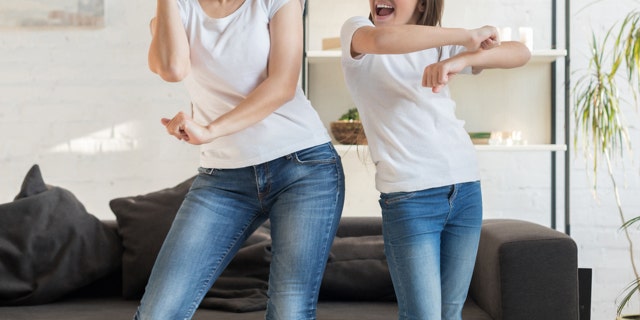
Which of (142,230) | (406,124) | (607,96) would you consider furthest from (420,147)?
(607,96)

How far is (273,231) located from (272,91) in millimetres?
293

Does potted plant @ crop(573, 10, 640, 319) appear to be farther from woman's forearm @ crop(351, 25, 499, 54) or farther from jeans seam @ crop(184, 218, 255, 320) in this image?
jeans seam @ crop(184, 218, 255, 320)

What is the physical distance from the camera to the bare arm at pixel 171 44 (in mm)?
1697

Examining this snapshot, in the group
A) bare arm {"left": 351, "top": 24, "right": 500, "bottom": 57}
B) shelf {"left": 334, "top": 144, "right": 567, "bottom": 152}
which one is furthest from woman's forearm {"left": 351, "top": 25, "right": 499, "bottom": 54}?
shelf {"left": 334, "top": 144, "right": 567, "bottom": 152}

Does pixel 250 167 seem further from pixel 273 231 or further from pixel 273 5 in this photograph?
pixel 273 5

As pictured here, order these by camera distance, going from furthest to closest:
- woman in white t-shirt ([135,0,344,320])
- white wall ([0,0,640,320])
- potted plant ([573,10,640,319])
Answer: white wall ([0,0,640,320]), potted plant ([573,10,640,319]), woman in white t-shirt ([135,0,344,320])

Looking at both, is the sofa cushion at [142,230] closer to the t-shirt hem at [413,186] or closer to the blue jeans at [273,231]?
the blue jeans at [273,231]

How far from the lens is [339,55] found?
11.8 feet

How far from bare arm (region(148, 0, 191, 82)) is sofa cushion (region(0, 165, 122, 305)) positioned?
45.9 inches

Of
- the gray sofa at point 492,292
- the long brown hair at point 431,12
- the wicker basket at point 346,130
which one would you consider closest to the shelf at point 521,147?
the wicker basket at point 346,130

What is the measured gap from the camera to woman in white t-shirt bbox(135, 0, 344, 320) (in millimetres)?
1675

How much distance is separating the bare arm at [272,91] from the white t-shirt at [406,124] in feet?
0.40

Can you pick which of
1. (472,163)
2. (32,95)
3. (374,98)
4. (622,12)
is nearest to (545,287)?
(472,163)

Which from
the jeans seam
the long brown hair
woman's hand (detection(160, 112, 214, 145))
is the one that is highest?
the long brown hair
